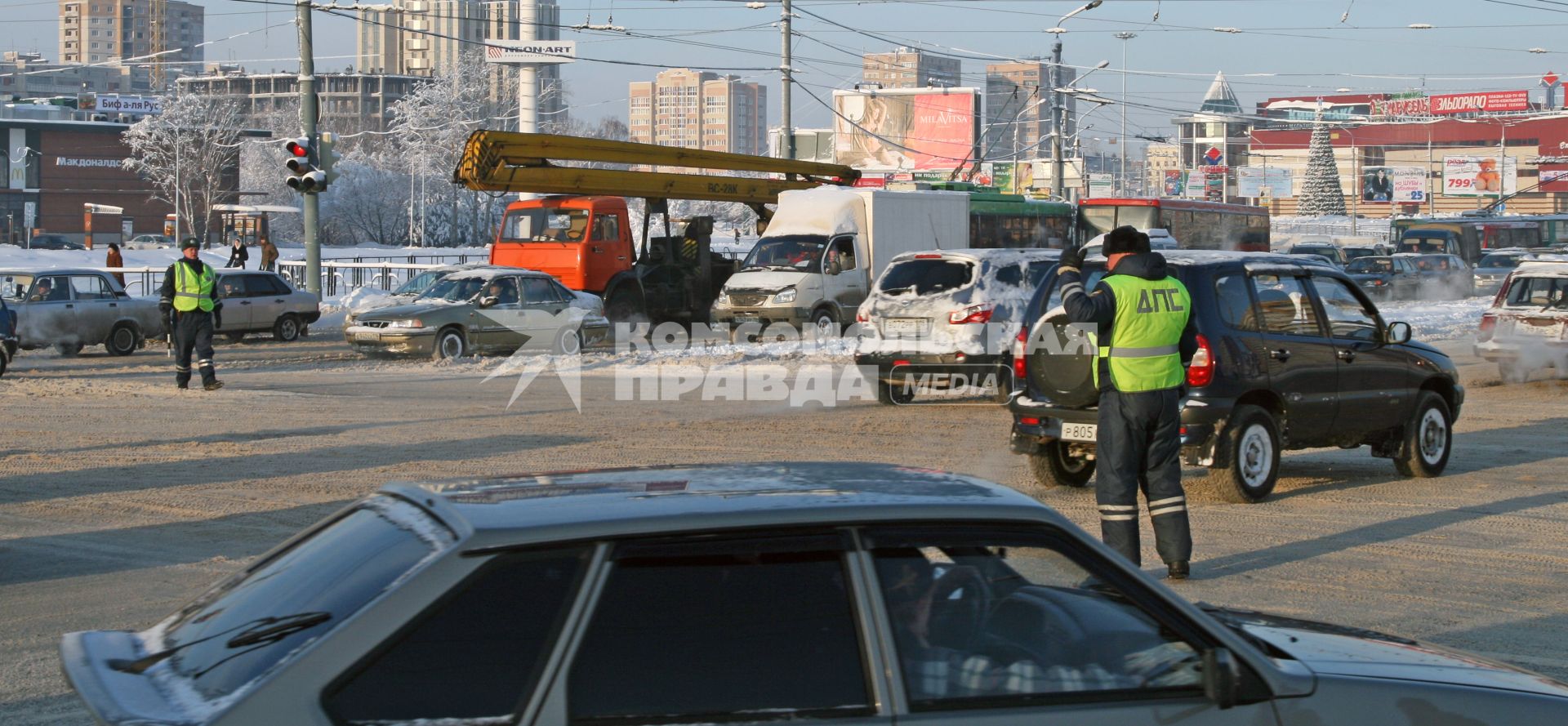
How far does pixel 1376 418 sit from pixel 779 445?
16.4 ft

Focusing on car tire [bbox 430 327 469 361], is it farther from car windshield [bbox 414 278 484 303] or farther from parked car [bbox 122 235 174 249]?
parked car [bbox 122 235 174 249]

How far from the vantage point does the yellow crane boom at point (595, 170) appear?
25234mm

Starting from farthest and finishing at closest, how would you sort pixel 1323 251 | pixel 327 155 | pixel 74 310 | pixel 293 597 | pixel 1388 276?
pixel 1323 251 → pixel 1388 276 → pixel 327 155 → pixel 74 310 → pixel 293 597

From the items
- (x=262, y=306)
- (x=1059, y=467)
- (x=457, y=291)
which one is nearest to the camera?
(x=1059, y=467)

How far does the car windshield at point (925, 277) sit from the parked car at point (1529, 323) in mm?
7823

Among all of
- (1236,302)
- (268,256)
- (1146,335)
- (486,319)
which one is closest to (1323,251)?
(268,256)

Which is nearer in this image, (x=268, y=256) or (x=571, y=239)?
(x=571, y=239)

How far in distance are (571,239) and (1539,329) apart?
16.3 m

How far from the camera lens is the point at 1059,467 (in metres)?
11.1

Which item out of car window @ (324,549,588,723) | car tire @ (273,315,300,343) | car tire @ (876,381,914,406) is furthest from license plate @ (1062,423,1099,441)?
car tire @ (273,315,300,343)

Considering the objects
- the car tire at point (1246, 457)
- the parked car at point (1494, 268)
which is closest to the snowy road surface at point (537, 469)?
the car tire at point (1246, 457)

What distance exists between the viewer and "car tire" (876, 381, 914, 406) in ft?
54.8

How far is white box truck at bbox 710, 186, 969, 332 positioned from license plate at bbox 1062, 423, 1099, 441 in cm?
1518

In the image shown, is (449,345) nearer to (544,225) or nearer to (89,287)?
(89,287)
